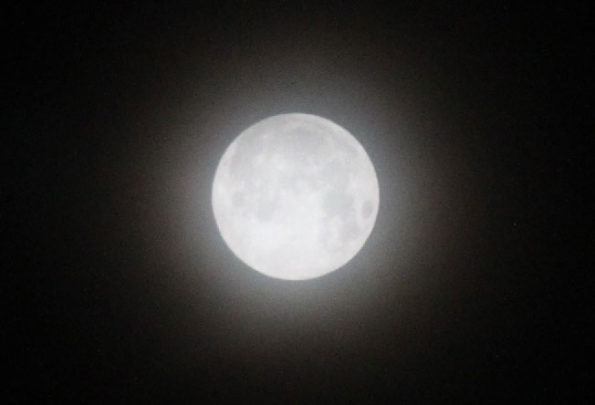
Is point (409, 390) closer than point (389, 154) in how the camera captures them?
No

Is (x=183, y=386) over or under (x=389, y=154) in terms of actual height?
under

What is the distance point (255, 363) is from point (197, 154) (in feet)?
9.05

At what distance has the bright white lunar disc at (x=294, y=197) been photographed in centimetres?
396

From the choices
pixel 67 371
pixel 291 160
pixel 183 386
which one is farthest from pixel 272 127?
pixel 67 371

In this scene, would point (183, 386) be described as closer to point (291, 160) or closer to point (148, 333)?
point (148, 333)

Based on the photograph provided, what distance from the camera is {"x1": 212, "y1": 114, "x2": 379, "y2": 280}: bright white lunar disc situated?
396 cm

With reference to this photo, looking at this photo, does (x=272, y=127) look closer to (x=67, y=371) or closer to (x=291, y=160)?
(x=291, y=160)

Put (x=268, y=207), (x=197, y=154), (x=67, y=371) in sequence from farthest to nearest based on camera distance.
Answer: (x=67, y=371) < (x=197, y=154) < (x=268, y=207)

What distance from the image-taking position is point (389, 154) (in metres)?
5.06

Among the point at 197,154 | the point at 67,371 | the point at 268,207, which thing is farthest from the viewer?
the point at 67,371

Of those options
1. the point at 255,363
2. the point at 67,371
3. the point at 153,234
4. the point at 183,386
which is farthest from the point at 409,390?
the point at 67,371

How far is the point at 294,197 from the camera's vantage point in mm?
3945

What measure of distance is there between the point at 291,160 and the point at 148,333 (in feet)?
9.93

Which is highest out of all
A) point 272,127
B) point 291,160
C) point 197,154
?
point 197,154
